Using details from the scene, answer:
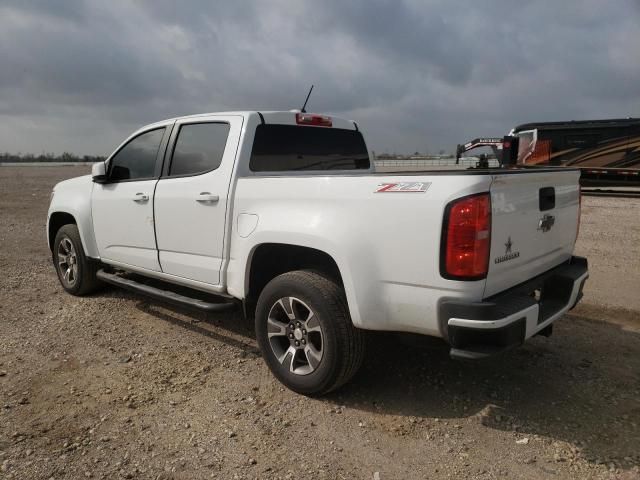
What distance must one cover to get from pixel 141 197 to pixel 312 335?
2.13m

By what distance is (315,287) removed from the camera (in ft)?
10.2

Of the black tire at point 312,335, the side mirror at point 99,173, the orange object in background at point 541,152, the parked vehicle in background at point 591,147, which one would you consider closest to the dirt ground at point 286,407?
the black tire at point 312,335

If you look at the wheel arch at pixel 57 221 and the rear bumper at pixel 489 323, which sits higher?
the wheel arch at pixel 57 221

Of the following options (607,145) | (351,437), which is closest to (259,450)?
(351,437)

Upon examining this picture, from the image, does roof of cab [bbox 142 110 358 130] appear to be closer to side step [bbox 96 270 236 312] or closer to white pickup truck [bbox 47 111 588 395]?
white pickup truck [bbox 47 111 588 395]

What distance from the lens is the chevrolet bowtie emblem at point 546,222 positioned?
3053 mm

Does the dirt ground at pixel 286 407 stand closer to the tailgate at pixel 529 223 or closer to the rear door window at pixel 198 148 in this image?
the tailgate at pixel 529 223

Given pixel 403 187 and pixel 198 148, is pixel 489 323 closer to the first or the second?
pixel 403 187

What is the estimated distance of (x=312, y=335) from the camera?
3266mm

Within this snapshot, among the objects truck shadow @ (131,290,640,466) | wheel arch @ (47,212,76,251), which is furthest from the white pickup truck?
wheel arch @ (47,212,76,251)

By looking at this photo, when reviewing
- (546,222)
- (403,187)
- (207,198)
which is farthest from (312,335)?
(546,222)

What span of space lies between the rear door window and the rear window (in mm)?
302

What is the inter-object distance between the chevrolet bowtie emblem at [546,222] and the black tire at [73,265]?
448 centimetres

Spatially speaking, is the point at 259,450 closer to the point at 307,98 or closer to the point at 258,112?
the point at 258,112
